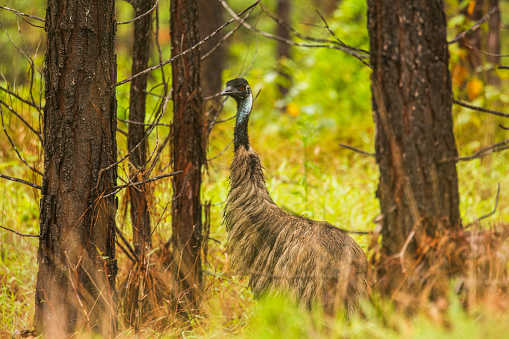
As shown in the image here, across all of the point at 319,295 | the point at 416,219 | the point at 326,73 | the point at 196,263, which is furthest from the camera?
the point at 326,73

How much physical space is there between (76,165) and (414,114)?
245 centimetres

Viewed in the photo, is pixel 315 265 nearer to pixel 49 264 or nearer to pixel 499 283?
pixel 499 283

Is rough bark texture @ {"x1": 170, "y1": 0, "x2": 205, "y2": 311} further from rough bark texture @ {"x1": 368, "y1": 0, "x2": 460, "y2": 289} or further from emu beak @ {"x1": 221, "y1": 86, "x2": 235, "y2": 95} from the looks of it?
rough bark texture @ {"x1": 368, "y1": 0, "x2": 460, "y2": 289}

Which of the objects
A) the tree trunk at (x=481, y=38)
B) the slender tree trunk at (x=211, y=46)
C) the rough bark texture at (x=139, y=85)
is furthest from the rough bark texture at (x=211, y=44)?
the tree trunk at (x=481, y=38)

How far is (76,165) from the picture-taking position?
3.11 metres

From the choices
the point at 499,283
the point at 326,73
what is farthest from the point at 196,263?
the point at 326,73

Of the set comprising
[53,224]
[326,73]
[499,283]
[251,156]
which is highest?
[326,73]

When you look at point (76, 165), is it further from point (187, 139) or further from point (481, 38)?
point (481, 38)

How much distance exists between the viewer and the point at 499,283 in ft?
10.3

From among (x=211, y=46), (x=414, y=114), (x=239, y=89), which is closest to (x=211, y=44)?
(x=211, y=46)

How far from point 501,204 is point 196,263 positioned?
13.1 ft

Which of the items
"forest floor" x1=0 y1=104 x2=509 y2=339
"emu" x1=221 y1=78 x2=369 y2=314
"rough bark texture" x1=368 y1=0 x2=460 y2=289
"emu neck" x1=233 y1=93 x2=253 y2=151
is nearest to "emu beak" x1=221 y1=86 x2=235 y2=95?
"emu" x1=221 y1=78 x2=369 y2=314

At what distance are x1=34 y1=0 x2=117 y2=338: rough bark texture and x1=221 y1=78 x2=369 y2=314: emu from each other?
1.09 metres

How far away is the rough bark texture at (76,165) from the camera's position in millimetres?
3047
